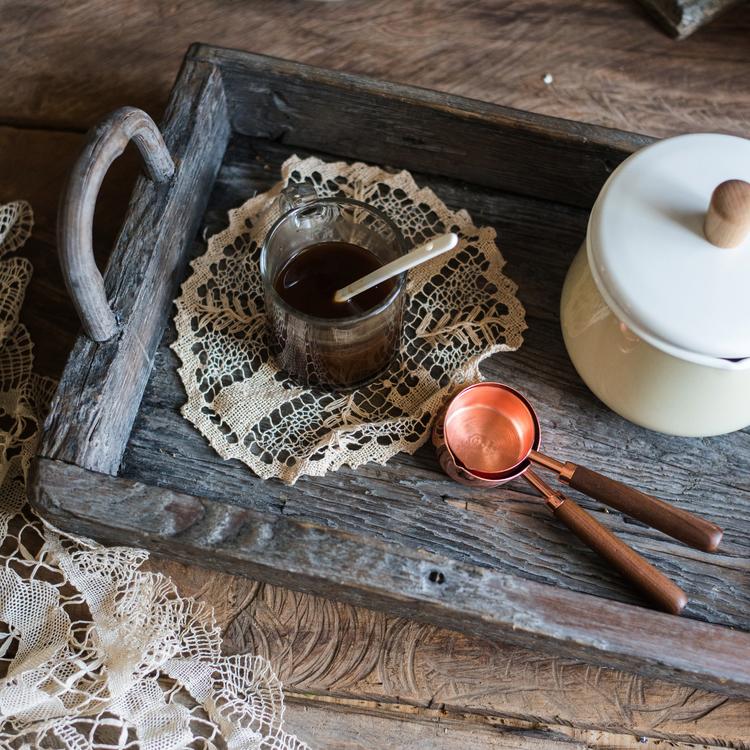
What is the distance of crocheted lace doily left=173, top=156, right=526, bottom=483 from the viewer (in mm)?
692

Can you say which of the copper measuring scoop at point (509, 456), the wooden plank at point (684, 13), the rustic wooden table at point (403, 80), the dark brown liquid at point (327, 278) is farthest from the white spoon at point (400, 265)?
the wooden plank at point (684, 13)

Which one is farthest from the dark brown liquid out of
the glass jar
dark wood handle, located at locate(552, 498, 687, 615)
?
dark wood handle, located at locate(552, 498, 687, 615)

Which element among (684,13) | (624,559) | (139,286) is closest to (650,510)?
(624,559)

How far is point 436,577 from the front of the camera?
1.93 ft

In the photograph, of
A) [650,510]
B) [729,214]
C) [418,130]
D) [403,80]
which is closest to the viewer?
[729,214]

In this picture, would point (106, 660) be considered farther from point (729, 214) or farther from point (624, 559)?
point (729, 214)

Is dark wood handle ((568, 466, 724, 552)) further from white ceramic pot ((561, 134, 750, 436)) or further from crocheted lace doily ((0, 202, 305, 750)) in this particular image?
crocheted lace doily ((0, 202, 305, 750))

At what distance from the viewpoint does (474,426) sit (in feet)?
2.30

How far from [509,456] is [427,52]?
43 centimetres

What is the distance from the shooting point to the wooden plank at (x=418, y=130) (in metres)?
0.74

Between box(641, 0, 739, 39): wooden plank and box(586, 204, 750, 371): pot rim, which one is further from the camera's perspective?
box(641, 0, 739, 39): wooden plank

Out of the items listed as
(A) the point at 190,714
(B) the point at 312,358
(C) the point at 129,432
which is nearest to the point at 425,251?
(B) the point at 312,358

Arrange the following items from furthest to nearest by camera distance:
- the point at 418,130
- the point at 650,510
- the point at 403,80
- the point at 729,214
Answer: the point at 403,80, the point at 418,130, the point at 650,510, the point at 729,214

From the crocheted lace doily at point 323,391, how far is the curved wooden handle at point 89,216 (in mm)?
104
